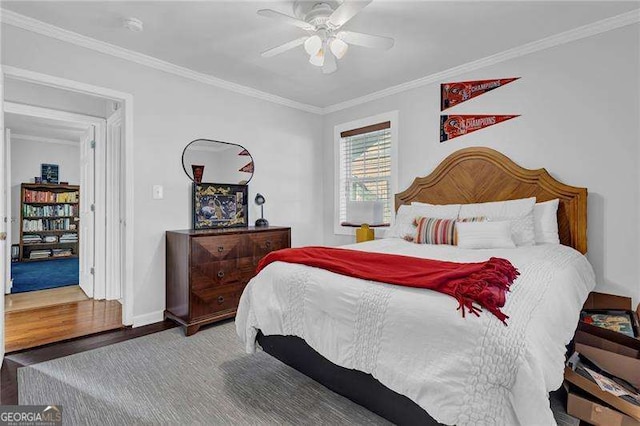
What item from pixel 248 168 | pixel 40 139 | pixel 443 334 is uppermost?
pixel 40 139

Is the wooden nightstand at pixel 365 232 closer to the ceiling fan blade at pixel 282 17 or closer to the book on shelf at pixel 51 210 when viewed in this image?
the ceiling fan blade at pixel 282 17

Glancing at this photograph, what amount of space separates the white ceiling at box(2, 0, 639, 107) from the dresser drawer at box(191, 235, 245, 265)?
1.70 m

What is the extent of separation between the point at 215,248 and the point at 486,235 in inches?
90.7

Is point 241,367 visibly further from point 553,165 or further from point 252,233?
point 553,165

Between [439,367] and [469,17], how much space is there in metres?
2.49

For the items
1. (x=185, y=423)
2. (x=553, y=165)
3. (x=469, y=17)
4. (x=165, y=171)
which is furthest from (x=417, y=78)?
(x=185, y=423)

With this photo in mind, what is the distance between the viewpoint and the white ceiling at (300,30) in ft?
7.72

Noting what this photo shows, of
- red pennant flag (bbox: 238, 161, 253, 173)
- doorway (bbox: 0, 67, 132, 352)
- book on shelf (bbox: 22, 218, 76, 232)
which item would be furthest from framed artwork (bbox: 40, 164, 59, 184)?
red pennant flag (bbox: 238, 161, 253, 173)

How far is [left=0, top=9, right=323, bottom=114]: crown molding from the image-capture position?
246cm

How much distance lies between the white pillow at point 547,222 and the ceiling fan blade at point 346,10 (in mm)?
2108

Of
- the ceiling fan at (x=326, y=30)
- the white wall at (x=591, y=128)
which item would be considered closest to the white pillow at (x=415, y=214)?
the white wall at (x=591, y=128)

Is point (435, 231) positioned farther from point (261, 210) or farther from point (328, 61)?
point (261, 210)

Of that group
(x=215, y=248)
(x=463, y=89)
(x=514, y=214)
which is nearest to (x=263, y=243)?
(x=215, y=248)

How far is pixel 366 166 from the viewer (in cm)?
436
